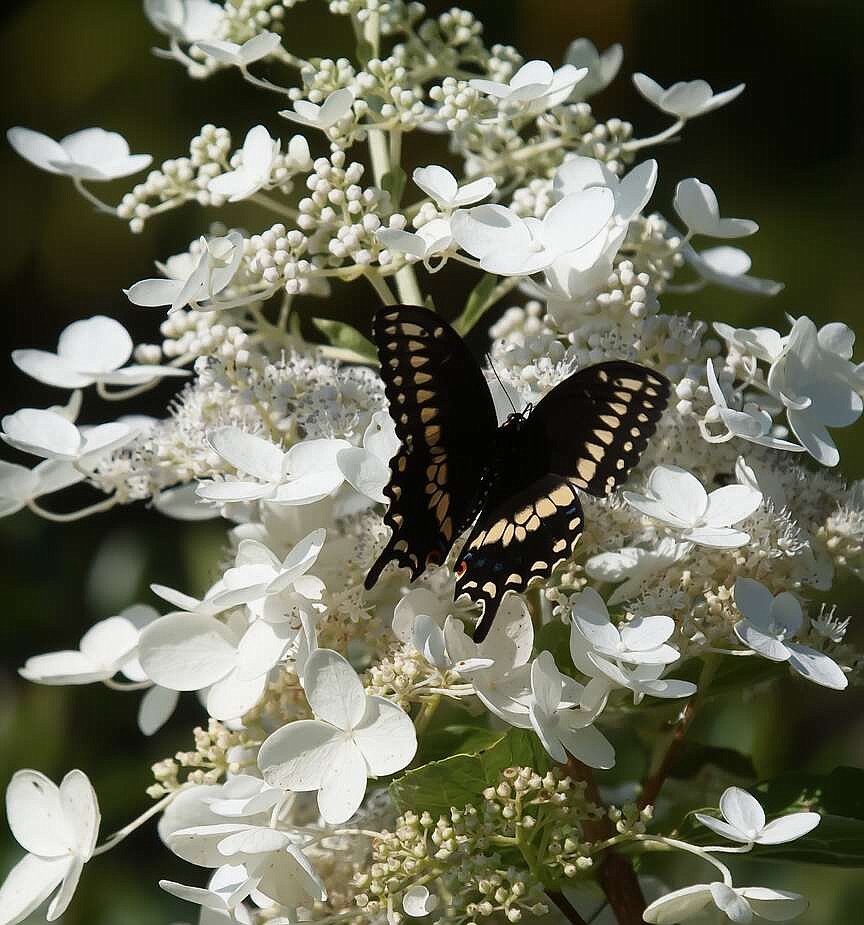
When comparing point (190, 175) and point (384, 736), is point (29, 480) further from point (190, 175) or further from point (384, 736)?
point (384, 736)

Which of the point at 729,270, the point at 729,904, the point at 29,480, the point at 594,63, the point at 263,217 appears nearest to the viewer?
the point at 729,904

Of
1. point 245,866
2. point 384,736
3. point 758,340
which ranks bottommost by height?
point 245,866

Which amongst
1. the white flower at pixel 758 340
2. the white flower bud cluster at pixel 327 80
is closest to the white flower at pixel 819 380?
the white flower at pixel 758 340

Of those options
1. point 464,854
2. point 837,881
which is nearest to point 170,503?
point 464,854

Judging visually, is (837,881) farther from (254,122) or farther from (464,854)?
(254,122)

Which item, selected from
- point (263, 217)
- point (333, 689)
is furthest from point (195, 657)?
point (263, 217)
